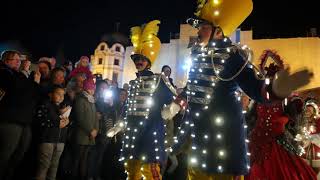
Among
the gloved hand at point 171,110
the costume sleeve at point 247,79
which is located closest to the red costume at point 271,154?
the gloved hand at point 171,110

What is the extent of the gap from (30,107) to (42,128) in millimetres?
706

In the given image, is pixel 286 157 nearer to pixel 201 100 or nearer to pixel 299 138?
pixel 299 138

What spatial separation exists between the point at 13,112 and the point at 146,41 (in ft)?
8.73

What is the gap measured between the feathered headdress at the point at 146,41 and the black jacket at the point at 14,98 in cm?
200

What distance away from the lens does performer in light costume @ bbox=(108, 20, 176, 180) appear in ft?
19.6

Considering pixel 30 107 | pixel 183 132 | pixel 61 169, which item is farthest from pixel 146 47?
pixel 61 169

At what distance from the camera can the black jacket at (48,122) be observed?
7.11 metres

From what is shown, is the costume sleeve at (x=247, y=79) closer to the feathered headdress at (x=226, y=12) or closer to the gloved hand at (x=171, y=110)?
the feathered headdress at (x=226, y=12)

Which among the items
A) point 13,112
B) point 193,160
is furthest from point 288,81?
point 13,112

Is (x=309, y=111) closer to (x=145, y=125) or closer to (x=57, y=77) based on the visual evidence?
(x=145, y=125)

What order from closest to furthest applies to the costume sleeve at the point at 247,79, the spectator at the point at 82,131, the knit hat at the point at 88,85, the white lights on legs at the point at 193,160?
the costume sleeve at the point at 247,79, the white lights on legs at the point at 193,160, the spectator at the point at 82,131, the knit hat at the point at 88,85

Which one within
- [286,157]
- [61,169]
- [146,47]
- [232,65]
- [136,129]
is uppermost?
[146,47]

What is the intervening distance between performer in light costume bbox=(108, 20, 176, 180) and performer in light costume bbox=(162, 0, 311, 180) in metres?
1.77

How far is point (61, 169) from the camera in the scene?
327 inches
